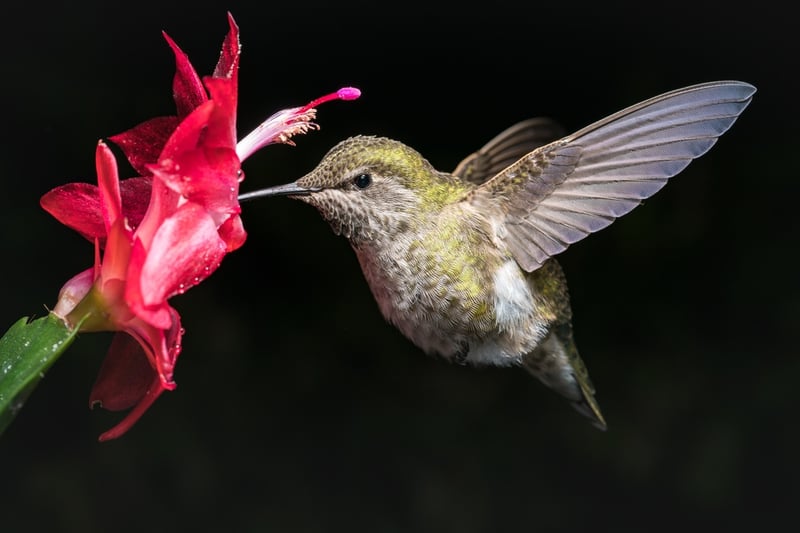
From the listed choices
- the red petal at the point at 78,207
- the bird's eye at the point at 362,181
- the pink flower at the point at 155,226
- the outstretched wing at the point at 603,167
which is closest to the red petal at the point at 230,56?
the pink flower at the point at 155,226

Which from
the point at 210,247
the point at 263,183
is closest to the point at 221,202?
the point at 210,247

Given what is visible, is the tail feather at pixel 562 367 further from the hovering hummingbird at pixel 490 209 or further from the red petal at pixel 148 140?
the red petal at pixel 148 140

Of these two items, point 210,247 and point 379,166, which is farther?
point 379,166

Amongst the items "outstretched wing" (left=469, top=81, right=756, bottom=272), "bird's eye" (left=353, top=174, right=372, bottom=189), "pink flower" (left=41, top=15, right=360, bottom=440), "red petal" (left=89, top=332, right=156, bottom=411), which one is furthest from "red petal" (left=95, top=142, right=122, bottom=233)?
"outstretched wing" (left=469, top=81, right=756, bottom=272)

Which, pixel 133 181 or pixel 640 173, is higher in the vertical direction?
pixel 133 181

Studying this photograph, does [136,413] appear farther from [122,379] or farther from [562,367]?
[562,367]

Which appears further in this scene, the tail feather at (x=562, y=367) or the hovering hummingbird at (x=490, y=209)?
the tail feather at (x=562, y=367)

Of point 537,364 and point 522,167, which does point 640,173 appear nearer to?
point 522,167
